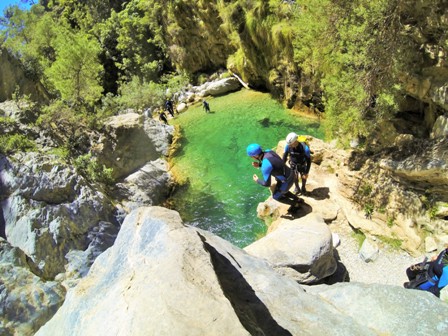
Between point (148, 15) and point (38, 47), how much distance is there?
11601mm

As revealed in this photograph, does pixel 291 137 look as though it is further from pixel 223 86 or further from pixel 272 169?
pixel 223 86

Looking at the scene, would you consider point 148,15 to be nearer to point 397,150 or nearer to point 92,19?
point 92,19

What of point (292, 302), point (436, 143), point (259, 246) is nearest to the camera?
point (292, 302)

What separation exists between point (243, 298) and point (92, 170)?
11667 mm

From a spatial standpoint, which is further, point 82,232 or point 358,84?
point 82,232

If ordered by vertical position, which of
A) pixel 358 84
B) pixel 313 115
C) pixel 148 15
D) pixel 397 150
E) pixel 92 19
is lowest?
pixel 313 115

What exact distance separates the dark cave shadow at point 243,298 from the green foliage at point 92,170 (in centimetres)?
1071

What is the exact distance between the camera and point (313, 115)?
66.1 ft

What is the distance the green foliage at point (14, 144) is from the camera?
12.4 meters

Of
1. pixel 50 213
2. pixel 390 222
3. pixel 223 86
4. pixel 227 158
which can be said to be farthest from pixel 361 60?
pixel 223 86

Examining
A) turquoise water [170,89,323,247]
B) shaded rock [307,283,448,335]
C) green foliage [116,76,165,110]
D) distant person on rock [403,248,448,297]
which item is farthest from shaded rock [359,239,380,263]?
A: green foliage [116,76,165,110]

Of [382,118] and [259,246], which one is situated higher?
[382,118]

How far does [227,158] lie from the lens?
1802 centimetres

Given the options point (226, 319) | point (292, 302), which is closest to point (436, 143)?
point (292, 302)
